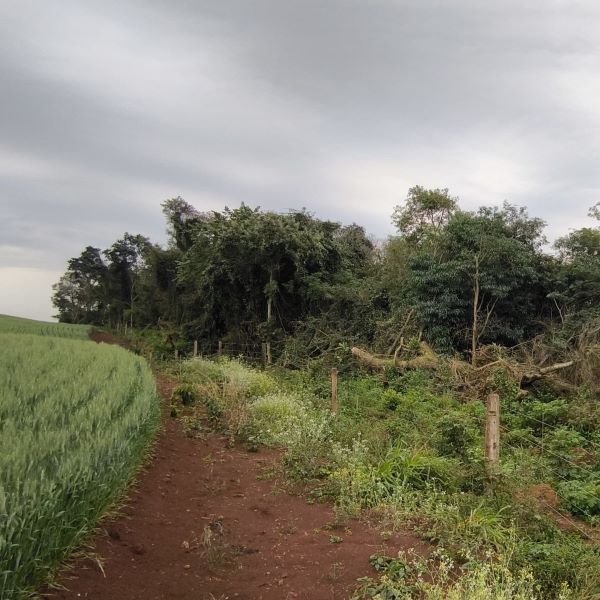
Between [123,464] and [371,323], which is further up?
[371,323]

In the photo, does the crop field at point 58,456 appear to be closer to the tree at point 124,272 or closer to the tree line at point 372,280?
the tree line at point 372,280

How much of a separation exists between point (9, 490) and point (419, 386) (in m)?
9.66

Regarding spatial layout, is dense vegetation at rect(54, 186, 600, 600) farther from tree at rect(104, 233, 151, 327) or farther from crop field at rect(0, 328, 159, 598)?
tree at rect(104, 233, 151, 327)

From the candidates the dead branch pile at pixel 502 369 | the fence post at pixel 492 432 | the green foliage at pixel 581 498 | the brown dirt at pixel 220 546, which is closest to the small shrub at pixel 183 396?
the brown dirt at pixel 220 546

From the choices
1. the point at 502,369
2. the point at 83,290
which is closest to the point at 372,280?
the point at 502,369

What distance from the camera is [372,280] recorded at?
1872 centimetres

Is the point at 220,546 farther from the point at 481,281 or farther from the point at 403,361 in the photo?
the point at 481,281

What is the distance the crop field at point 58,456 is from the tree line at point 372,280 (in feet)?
29.6

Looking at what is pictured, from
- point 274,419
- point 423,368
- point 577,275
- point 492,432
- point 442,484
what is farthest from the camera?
point 577,275

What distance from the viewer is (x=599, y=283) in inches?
→ 533

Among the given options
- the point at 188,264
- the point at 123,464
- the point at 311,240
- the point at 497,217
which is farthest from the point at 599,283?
the point at 188,264

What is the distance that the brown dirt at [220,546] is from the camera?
3.46 metres

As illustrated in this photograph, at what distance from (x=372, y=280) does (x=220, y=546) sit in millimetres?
15145

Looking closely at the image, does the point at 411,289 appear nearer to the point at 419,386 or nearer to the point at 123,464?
the point at 419,386
